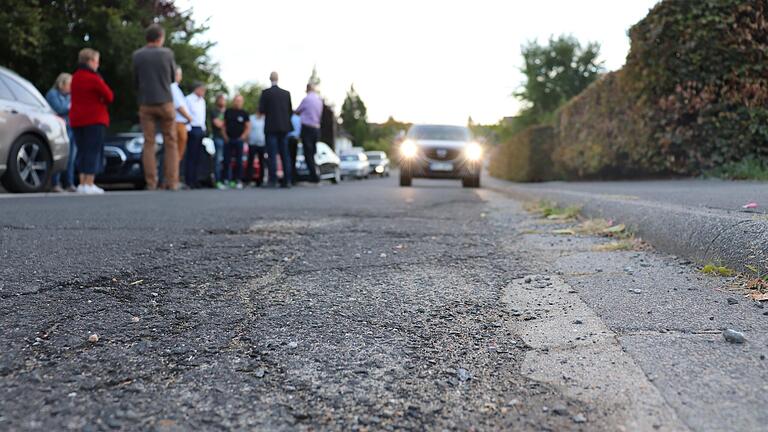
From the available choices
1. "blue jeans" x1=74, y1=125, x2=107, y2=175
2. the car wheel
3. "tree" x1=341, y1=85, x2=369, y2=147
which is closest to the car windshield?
"blue jeans" x1=74, y1=125, x2=107, y2=175

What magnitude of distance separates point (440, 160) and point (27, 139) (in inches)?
327

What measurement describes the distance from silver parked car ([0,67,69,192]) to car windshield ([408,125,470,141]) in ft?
26.5

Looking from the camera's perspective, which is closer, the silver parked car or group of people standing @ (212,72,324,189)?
the silver parked car

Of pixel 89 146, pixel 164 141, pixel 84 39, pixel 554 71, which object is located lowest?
pixel 89 146

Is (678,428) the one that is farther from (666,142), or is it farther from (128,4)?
(128,4)

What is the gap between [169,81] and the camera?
29.7 feet

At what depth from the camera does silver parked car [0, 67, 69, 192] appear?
23.1 ft

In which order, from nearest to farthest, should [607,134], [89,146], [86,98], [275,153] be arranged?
[86,98], [89,146], [607,134], [275,153]

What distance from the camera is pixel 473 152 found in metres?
13.8

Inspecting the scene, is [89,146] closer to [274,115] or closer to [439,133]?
[274,115]

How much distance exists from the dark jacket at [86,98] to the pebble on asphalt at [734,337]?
780 cm

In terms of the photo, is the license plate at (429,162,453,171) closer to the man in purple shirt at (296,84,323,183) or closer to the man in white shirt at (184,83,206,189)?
the man in purple shirt at (296,84,323,183)

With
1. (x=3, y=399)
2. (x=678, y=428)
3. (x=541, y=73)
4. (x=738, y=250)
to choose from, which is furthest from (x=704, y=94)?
(x=541, y=73)

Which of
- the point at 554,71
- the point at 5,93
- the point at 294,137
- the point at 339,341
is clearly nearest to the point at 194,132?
the point at 294,137
